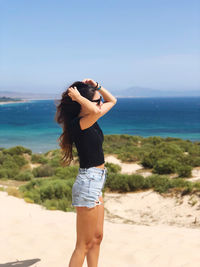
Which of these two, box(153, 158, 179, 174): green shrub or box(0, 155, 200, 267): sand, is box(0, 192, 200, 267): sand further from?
box(153, 158, 179, 174): green shrub

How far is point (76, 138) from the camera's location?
2.64 m

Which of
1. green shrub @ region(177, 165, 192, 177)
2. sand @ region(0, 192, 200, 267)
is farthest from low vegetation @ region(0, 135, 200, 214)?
sand @ region(0, 192, 200, 267)

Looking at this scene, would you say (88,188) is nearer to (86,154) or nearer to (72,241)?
(86,154)

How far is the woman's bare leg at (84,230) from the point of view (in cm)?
264

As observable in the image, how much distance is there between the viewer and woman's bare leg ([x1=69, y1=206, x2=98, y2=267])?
2639 mm

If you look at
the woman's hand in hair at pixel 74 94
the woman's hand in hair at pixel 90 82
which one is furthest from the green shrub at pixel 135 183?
the woman's hand in hair at pixel 74 94

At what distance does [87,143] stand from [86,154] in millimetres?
103

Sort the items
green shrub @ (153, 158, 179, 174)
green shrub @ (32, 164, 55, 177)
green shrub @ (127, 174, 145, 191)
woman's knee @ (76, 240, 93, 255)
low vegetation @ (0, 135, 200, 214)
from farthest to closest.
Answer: green shrub @ (32, 164, 55, 177), green shrub @ (153, 158, 179, 174), green shrub @ (127, 174, 145, 191), low vegetation @ (0, 135, 200, 214), woman's knee @ (76, 240, 93, 255)

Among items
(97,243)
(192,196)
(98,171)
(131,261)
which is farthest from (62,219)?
(192,196)

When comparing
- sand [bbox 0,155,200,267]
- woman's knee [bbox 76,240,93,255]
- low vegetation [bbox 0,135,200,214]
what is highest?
woman's knee [bbox 76,240,93,255]

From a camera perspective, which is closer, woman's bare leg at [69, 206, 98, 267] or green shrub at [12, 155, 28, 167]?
woman's bare leg at [69, 206, 98, 267]

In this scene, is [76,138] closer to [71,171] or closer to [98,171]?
[98,171]

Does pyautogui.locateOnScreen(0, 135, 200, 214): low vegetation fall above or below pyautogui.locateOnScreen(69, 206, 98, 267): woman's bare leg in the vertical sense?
below

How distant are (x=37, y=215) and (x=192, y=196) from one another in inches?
183
